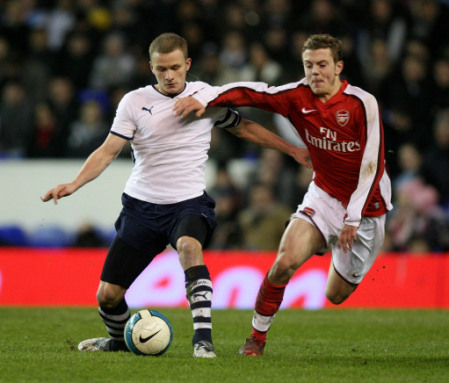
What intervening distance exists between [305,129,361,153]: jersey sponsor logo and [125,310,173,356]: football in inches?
68.5

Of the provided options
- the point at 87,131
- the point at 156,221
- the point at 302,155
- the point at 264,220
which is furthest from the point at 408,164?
the point at 156,221

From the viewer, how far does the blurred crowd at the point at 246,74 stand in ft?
38.3

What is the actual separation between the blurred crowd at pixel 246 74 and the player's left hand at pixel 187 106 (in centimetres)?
530

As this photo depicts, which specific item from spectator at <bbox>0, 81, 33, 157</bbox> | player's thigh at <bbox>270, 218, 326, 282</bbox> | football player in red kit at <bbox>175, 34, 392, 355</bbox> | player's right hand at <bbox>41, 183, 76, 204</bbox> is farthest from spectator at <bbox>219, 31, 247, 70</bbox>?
player's right hand at <bbox>41, 183, 76, 204</bbox>

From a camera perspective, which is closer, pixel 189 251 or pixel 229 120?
pixel 189 251

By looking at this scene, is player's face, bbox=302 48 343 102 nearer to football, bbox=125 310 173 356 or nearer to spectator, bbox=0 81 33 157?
football, bbox=125 310 173 356

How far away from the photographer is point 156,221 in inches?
247

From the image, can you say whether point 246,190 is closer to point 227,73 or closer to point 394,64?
point 227,73

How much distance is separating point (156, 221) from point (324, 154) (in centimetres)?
137

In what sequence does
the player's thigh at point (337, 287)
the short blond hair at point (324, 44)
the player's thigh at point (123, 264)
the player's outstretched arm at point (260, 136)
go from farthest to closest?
the player's thigh at point (337, 287)
the player's outstretched arm at point (260, 136)
the short blond hair at point (324, 44)
the player's thigh at point (123, 264)

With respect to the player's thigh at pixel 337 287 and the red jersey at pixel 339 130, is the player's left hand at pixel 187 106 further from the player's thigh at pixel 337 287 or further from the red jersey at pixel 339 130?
the player's thigh at pixel 337 287

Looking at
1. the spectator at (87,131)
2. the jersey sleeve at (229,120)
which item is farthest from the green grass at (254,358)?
the spectator at (87,131)

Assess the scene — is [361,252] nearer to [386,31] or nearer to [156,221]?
[156,221]

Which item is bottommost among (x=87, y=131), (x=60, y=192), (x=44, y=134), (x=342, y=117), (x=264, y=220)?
(x=264, y=220)
